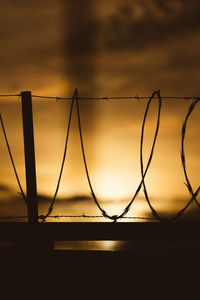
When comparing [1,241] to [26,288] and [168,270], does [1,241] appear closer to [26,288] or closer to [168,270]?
[26,288]

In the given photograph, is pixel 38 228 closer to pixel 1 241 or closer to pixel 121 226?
pixel 1 241

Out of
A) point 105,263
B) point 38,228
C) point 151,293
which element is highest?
point 38,228

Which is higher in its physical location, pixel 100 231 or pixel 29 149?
pixel 29 149

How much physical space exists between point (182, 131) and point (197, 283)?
4.32 feet

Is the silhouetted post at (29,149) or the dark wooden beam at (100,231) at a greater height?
the silhouetted post at (29,149)

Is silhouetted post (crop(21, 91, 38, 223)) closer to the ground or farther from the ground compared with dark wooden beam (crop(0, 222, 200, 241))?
farther from the ground

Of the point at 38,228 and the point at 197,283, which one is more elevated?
the point at 38,228

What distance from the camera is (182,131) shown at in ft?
13.9

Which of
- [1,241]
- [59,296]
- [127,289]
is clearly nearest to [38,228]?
[1,241]

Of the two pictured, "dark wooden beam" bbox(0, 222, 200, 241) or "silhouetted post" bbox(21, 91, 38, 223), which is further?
"silhouetted post" bbox(21, 91, 38, 223)

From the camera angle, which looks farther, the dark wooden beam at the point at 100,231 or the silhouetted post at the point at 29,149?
the silhouetted post at the point at 29,149

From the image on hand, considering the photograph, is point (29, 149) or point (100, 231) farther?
point (29, 149)

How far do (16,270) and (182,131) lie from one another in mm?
1911

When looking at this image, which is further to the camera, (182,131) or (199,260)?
(182,131)
